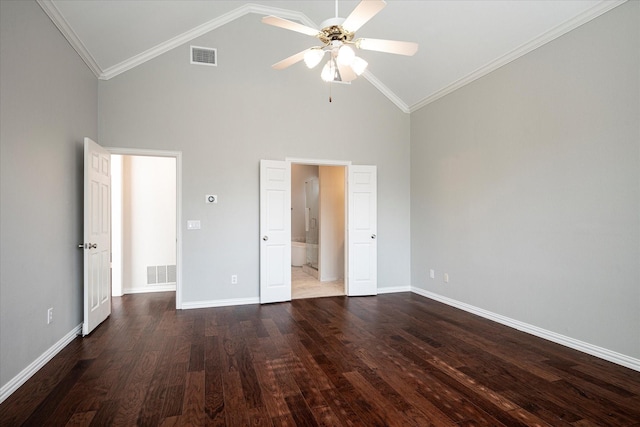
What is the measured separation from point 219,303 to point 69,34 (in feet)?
11.7

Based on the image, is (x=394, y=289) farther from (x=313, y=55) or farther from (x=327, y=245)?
(x=313, y=55)

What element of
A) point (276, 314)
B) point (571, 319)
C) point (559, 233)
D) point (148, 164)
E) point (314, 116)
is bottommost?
point (276, 314)

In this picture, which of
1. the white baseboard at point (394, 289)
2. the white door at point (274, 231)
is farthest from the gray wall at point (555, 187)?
the white door at point (274, 231)

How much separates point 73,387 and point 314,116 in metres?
4.37

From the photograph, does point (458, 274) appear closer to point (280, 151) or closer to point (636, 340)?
point (636, 340)

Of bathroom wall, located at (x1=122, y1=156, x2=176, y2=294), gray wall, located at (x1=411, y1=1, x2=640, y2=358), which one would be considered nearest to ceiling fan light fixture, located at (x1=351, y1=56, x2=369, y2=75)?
gray wall, located at (x1=411, y1=1, x2=640, y2=358)

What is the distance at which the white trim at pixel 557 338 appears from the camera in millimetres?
2885

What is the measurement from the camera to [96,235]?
3883 mm

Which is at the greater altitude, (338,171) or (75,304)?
(338,171)

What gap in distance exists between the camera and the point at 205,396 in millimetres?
2395

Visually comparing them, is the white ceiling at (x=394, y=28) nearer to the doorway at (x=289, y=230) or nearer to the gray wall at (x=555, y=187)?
the gray wall at (x=555, y=187)

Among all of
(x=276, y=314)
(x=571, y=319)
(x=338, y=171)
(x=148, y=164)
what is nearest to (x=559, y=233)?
(x=571, y=319)

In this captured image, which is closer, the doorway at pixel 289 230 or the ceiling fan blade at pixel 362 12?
the ceiling fan blade at pixel 362 12

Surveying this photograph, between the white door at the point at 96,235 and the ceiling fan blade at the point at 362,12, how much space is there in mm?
3008
